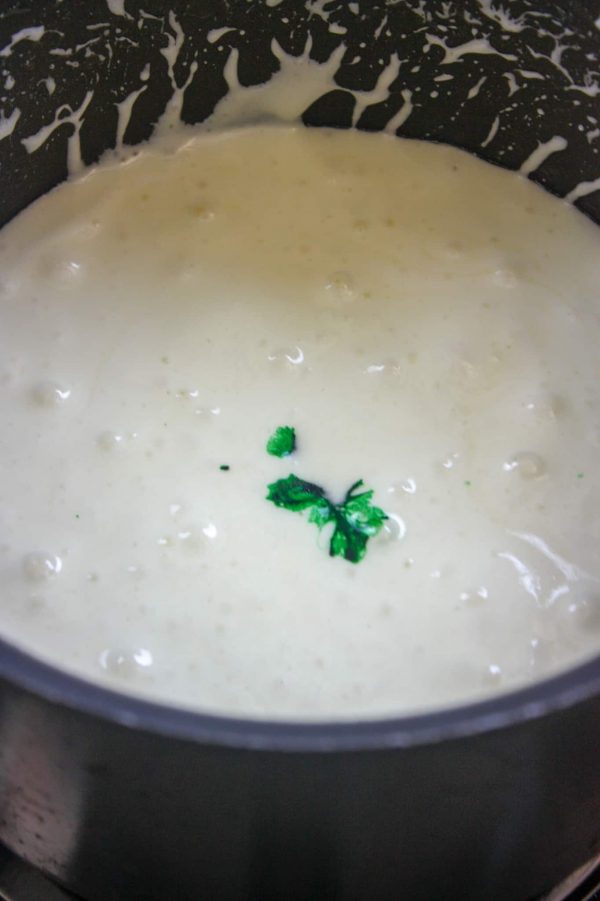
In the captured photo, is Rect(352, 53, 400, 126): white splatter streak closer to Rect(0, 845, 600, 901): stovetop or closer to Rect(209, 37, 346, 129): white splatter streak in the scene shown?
Rect(209, 37, 346, 129): white splatter streak

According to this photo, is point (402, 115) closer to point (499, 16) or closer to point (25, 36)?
point (499, 16)

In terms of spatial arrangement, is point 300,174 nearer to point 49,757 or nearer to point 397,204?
point 397,204

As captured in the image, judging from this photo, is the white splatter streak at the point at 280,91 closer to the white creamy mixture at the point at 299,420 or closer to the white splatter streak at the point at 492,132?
the white creamy mixture at the point at 299,420

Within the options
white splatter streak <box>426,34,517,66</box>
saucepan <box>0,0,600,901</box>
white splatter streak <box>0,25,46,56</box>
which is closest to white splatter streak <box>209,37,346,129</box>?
saucepan <box>0,0,600,901</box>

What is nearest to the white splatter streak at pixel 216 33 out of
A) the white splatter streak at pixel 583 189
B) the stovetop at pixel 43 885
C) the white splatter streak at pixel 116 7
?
the white splatter streak at pixel 116 7

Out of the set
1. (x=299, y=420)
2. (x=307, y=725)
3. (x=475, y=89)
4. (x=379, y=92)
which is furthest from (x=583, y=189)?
(x=307, y=725)
